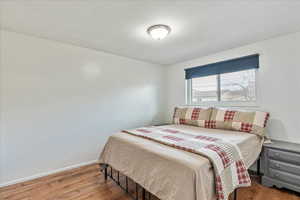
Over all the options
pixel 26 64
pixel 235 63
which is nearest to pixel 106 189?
pixel 26 64

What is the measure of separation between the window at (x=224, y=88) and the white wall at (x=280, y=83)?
0.69ft

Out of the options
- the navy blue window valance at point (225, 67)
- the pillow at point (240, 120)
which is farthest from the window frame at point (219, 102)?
the pillow at point (240, 120)

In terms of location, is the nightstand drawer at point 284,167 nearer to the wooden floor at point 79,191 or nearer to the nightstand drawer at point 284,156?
the nightstand drawer at point 284,156

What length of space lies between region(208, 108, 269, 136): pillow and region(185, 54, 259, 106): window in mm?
463

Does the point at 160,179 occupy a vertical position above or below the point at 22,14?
below

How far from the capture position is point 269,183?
2.09 meters

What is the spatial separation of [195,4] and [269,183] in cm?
253

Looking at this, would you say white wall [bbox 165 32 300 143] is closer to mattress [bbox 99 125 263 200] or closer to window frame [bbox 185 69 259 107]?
window frame [bbox 185 69 259 107]

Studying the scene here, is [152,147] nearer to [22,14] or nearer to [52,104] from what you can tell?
[52,104]

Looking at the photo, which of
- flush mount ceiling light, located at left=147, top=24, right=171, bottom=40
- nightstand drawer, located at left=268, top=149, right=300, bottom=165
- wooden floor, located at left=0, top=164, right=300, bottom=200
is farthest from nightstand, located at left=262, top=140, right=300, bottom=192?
flush mount ceiling light, located at left=147, top=24, right=171, bottom=40

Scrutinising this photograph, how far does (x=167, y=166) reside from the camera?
1367mm

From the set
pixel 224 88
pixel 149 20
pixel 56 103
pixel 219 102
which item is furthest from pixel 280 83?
pixel 56 103

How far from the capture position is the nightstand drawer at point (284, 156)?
6.20ft

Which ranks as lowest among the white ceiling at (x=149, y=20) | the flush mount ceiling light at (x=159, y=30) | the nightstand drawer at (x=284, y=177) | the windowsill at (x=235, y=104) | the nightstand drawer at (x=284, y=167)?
the nightstand drawer at (x=284, y=177)
